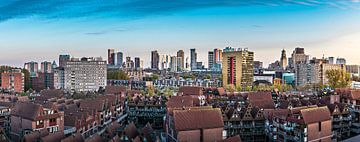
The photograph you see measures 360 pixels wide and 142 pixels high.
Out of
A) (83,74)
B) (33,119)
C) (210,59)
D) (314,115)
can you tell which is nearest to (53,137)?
(33,119)

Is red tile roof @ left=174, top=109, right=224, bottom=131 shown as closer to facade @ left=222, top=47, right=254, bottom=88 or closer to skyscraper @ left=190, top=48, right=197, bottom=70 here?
facade @ left=222, top=47, right=254, bottom=88

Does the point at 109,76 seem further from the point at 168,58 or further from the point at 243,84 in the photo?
the point at 168,58

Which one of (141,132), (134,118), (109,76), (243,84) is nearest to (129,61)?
(109,76)

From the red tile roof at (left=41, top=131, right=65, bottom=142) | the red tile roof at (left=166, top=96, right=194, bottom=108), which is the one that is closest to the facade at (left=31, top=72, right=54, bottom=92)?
the red tile roof at (left=166, top=96, right=194, bottom=108)

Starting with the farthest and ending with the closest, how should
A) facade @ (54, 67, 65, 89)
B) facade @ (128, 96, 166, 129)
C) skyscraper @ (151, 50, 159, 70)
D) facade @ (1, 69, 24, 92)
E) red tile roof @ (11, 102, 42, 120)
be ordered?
skyscraper @ (151, 50, 159, 70)
facade @ (54, 67, 65, 89)
facade @ (1, 69, 24, 92)
facade @ (128, 96, 166, 129)
red tile roof @ (11, 102, 42, 120)

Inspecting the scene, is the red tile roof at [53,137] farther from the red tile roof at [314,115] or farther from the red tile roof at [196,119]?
the red tile roof at [314,115]

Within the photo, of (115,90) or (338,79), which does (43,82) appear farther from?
(338,79)
